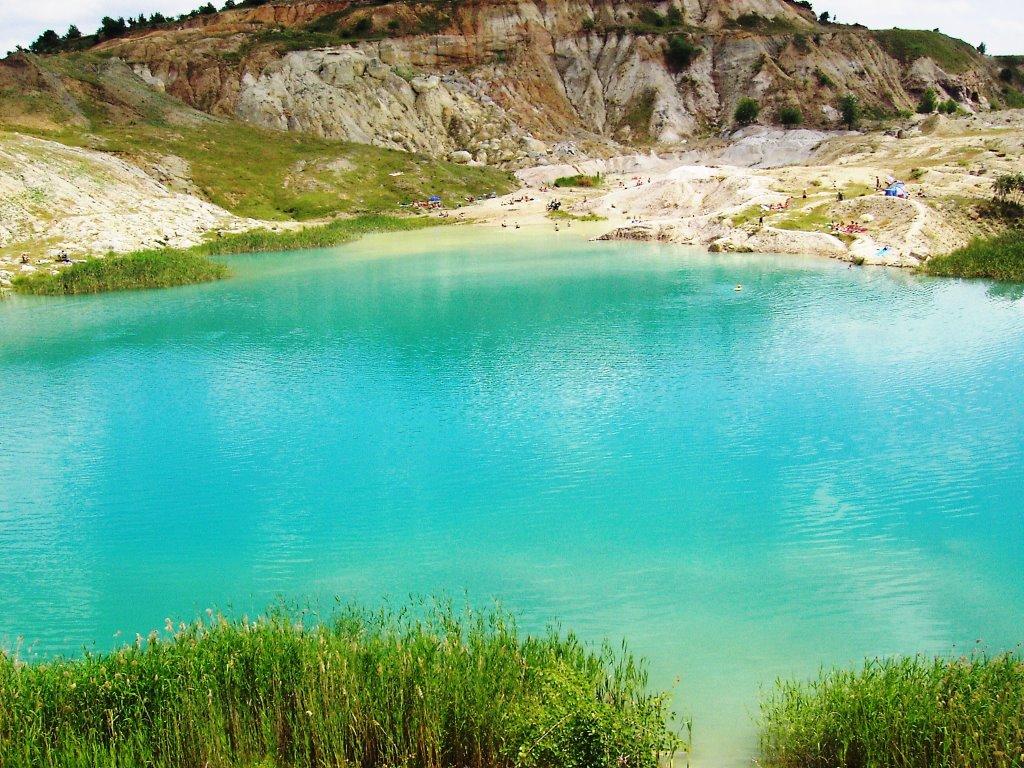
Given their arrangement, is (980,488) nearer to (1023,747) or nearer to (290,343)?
(1023,747)

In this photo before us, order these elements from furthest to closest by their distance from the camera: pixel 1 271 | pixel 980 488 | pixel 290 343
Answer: pixel 1 271 < pixel 290 343 < pixel 980 488

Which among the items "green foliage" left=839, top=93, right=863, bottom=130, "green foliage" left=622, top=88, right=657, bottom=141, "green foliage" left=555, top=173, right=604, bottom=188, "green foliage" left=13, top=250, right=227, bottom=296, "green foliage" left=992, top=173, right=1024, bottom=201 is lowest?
"green foliage" left=13, top=250, right=227, bottom=296

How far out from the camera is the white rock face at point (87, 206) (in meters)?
52.4

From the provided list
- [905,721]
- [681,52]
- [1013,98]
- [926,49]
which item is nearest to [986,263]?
[905,721]

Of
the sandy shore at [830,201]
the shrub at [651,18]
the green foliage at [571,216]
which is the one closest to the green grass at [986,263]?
the sandy shore at [830,201]

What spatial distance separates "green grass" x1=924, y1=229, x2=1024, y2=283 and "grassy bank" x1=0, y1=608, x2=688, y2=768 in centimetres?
3867

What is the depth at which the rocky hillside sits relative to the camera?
10456 cm

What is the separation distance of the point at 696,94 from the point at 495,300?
91181 mm

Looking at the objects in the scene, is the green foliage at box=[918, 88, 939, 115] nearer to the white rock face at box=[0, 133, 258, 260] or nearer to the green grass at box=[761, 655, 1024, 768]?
the white rock face at box=[0, 133, 258, 260]

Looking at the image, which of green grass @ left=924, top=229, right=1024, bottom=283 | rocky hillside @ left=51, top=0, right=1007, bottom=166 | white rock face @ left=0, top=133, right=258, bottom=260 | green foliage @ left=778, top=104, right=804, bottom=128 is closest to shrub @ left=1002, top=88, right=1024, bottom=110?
rocky hillside @ left=51, top=0, right=1007, bottom=166

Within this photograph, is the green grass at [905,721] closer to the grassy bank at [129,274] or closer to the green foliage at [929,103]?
the grassy bank at [129,274]

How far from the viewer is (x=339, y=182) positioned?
83125mm

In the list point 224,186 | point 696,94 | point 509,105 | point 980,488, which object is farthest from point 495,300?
point 696,94

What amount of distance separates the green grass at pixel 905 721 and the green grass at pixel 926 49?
450ft
